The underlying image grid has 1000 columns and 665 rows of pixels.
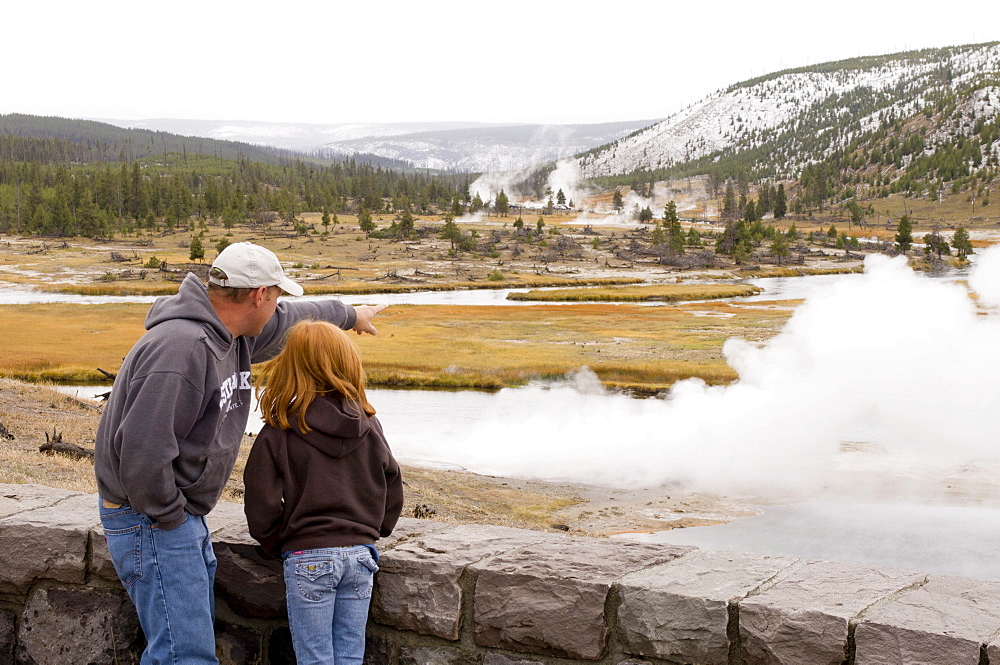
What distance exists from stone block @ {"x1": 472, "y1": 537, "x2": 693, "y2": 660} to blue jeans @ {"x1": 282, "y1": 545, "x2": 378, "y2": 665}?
0.45 m

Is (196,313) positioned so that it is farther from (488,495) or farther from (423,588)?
(488,495)

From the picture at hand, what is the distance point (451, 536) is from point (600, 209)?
185171 millimetres

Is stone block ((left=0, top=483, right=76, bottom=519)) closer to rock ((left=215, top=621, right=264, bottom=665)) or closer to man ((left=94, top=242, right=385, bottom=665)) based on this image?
rock ((left=215, top=621, right=264, bottom=665))

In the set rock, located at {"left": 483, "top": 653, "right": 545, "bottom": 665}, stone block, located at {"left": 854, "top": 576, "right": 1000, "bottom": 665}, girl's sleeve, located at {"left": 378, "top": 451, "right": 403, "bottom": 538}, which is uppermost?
girl's sleeve, located at {"left": 378, "top": 451, "right": 403, "bottom": 538}

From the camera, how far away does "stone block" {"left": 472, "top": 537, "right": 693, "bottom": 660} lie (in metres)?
3.45

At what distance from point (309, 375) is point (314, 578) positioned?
2.51 feet

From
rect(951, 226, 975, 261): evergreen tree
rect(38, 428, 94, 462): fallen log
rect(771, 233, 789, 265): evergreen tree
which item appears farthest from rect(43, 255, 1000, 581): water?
rect(951, 226, 975, 261): evergreen tree

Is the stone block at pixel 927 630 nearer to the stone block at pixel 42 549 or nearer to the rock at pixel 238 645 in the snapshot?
the rock at pixel 238 645

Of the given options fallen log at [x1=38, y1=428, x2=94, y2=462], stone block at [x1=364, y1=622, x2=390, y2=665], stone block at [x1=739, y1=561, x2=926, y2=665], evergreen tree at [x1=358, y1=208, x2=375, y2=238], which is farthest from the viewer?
evergreen tree at [x1=358, y1=208, x2=375, y2=238]

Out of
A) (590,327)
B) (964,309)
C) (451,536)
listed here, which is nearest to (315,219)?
(590,327)

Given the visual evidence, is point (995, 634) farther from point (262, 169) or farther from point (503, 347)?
point (262, 169)

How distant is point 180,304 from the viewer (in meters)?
3.50

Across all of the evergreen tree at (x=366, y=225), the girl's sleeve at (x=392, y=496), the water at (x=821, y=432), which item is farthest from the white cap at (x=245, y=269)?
the evergreen tree at (x=366, y=225)

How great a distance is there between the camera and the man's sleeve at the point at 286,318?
4316 mm
